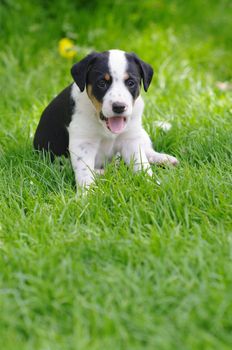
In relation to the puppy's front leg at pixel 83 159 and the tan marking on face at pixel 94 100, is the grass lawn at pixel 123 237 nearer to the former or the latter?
the puppy's front leg at pixel 83 159

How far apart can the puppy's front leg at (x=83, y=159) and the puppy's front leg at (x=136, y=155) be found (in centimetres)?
26

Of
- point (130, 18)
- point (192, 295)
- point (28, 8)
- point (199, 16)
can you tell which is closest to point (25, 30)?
point (28, 8)

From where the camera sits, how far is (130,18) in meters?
8.21

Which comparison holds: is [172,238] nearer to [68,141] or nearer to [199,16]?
[68,141]

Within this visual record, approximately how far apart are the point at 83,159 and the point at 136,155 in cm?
42

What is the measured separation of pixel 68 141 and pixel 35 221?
1245 mm

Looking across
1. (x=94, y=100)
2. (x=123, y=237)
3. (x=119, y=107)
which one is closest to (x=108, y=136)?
(x=94, y=100)

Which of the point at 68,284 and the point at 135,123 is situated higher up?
the point at 135,123

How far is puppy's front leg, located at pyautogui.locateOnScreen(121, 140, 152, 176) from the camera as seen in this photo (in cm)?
475

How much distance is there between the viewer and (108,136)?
492 cm

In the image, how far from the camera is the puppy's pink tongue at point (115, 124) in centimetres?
467

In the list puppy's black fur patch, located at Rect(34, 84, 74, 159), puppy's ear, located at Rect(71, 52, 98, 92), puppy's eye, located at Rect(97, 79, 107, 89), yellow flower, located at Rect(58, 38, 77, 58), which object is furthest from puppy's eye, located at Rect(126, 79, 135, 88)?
yellow flower, located at Rect(58, 38, 77, 58)

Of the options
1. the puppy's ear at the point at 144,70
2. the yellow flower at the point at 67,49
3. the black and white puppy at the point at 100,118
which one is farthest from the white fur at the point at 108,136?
the yellow flower at the point at 67,49

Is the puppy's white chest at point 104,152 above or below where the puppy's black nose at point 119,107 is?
below
